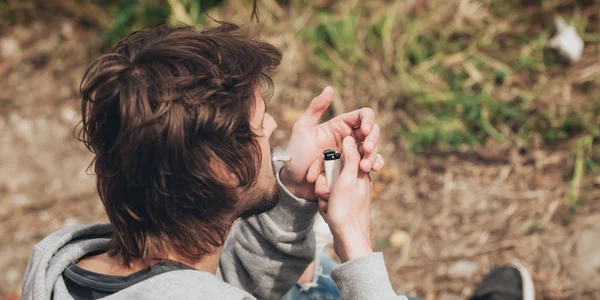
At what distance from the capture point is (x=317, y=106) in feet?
5.26

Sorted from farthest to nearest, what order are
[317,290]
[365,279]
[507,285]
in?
[507,285], [317,290], [365,279]

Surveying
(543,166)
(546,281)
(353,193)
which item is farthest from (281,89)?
(353,193)

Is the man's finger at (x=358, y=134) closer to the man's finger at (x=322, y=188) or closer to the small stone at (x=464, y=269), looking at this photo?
the man's finger at (x=322, y=188)

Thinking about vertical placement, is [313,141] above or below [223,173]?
above

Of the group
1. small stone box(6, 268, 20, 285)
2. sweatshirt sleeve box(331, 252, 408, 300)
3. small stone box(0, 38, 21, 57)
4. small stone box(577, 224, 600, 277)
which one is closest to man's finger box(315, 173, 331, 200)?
sweatshirt sleeve box(331, 252, 408, 300)

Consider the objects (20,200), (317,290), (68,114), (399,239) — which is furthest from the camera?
(68,114)

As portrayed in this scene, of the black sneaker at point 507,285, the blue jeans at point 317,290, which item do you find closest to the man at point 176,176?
the blue jeans at point 317,290

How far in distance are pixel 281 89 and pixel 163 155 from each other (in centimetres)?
183

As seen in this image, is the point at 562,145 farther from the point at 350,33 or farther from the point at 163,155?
the point at 163,155

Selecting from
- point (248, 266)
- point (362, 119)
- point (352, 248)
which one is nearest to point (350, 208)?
point (352, 248)

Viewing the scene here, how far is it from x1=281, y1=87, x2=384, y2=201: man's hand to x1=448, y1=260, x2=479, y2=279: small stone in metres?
0.92

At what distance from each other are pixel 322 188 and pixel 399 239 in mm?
1013

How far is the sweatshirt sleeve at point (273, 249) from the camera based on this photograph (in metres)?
1.60

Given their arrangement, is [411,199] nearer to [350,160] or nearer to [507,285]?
[507,285]
